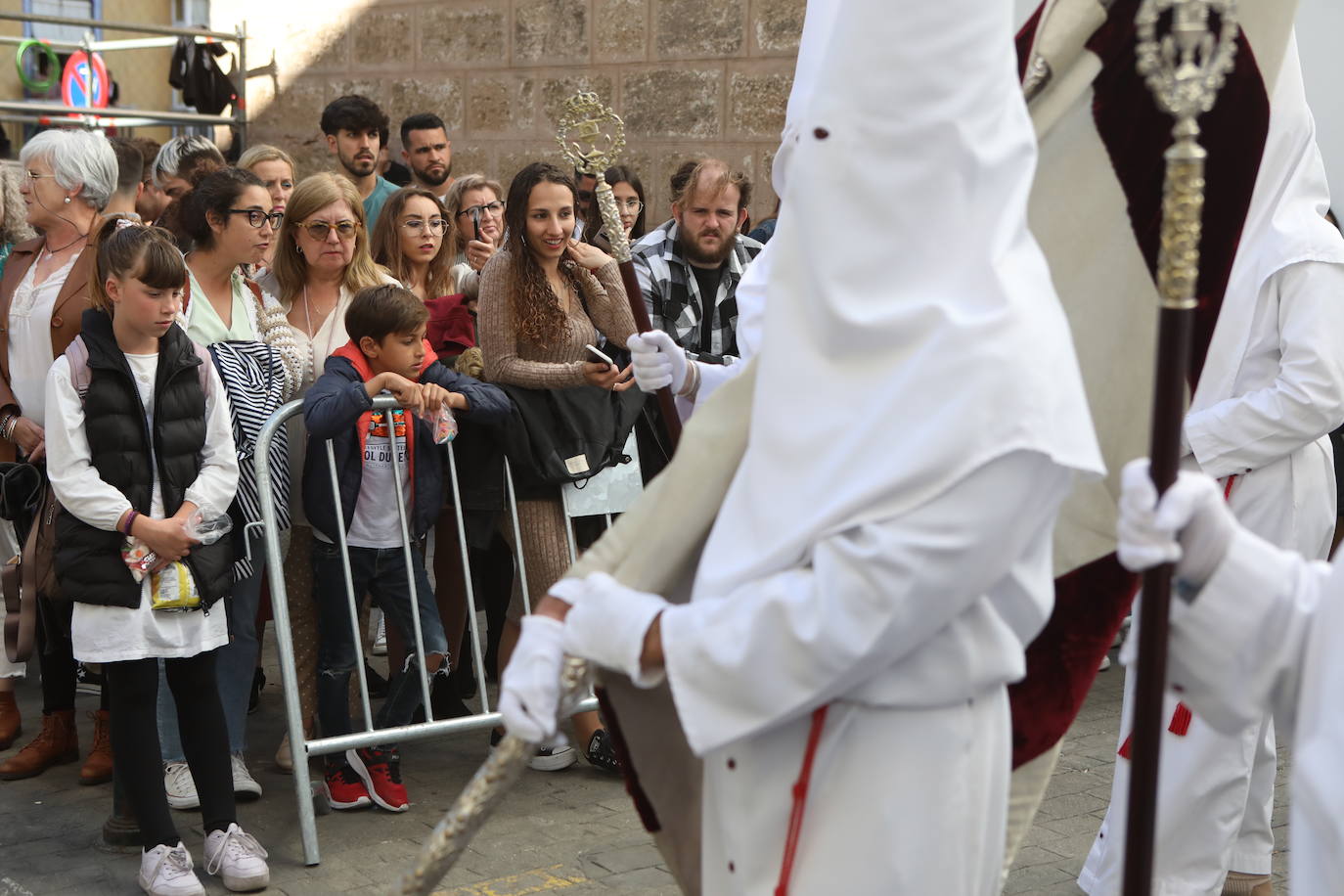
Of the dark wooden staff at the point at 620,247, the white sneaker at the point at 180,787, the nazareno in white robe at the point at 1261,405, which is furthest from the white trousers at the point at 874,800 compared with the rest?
the white sneaker at the point at 180,787

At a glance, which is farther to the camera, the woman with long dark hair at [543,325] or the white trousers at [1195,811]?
the woman with long dark hair at [543,325]

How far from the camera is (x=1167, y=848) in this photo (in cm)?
423

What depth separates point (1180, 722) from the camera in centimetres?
421

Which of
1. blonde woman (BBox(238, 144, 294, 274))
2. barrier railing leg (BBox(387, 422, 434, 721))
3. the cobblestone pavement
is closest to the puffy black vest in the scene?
barrier railing leg (BBox(387, 422, 434, 721))

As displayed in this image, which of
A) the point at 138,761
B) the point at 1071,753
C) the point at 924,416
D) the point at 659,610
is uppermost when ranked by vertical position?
the point at 924,416

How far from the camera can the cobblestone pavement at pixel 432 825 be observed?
4430mm

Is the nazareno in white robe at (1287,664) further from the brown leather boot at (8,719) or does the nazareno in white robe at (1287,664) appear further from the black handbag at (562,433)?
the brown leather boot at (8,719)

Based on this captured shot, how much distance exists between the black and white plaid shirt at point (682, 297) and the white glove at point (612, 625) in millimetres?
3570

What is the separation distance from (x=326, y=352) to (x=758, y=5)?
4.61 metres

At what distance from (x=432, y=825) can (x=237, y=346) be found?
1608 millimetres

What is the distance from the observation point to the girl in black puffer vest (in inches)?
164

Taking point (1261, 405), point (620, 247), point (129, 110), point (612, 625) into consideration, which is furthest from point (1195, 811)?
point (129, 110)

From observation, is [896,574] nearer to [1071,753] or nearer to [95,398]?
[95,398]

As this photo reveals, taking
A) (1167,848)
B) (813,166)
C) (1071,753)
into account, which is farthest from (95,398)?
(1071,753)
